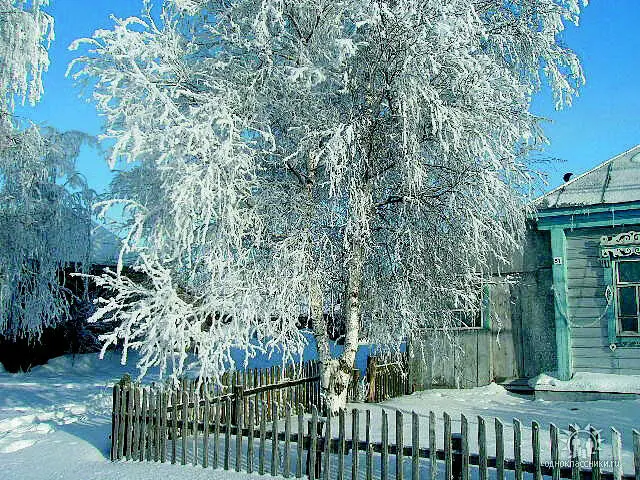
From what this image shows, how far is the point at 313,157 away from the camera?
10297 millimetres

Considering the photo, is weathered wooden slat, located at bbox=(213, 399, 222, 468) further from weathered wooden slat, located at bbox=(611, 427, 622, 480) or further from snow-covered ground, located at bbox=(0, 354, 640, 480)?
weathered wooden slat, located at bbox=(611, 427, 622, 480)

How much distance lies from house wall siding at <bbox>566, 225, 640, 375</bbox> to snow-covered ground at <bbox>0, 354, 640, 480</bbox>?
102 centimetres

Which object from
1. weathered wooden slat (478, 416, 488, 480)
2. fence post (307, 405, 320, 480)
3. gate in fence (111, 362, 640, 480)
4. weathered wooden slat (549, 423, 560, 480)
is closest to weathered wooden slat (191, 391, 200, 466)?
gate in fence (111, 362, 640, 480)

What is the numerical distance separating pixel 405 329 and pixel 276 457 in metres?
3.88

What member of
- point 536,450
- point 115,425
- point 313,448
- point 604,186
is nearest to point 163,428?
point 115,425

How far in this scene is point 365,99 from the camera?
9977mm

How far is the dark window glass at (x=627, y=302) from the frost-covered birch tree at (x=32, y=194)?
1294 cm

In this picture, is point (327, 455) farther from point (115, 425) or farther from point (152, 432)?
point (115, 425)

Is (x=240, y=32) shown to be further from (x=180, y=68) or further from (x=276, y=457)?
(x=276, y=457)

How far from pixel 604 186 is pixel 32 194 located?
1341 centimetres

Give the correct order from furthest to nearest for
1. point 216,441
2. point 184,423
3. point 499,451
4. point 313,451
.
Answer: point 184,423 → point 216,441 → point 313,451 → point 499,451

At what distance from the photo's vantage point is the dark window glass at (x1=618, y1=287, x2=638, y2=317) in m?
Answer: 12.6

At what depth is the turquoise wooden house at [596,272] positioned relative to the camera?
12516 millimetres

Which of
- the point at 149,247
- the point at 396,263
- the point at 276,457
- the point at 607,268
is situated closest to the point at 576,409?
the point at 607,268
